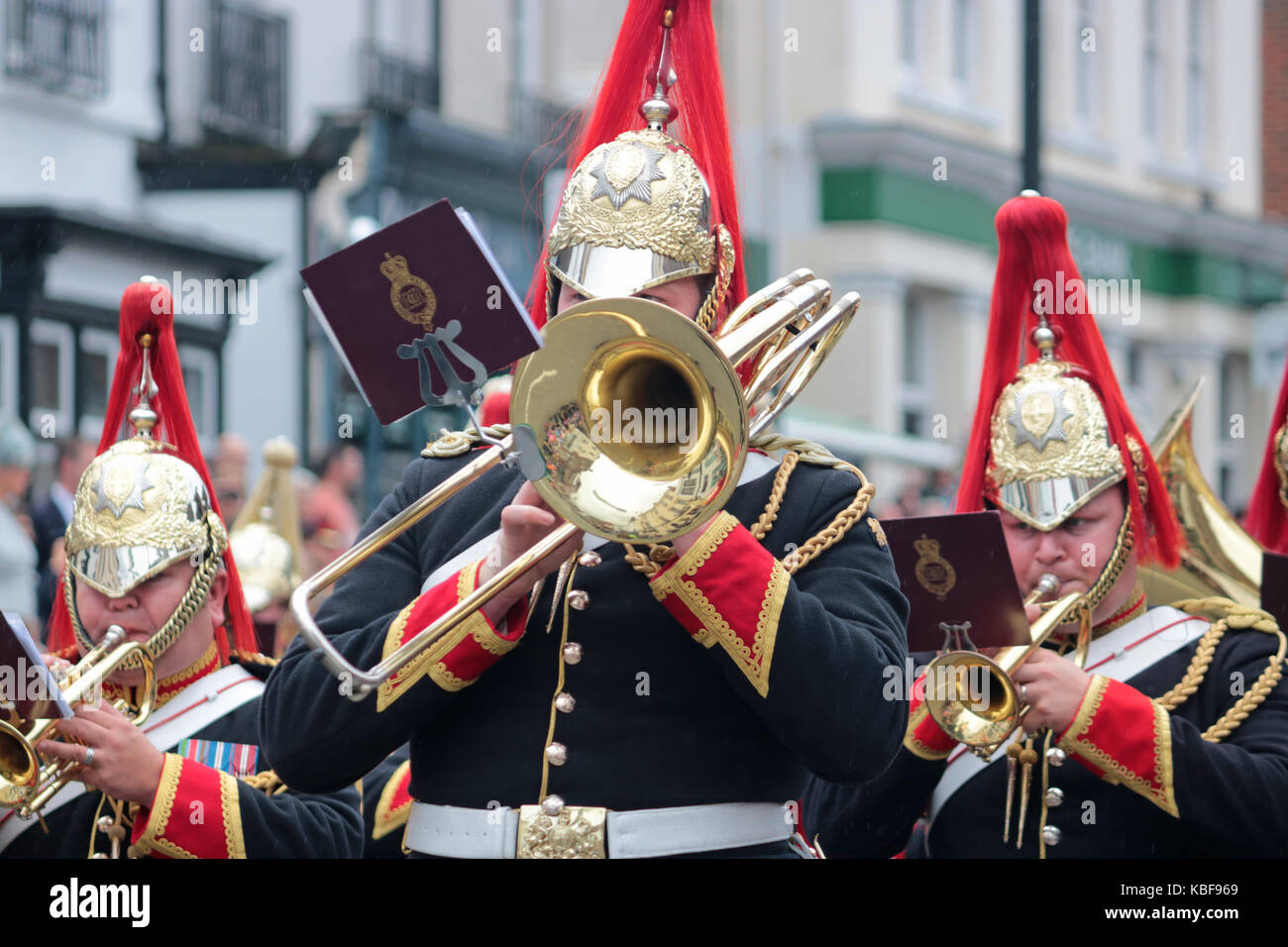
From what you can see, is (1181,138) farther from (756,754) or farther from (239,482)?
(756,754)

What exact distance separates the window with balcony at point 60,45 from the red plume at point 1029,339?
10000 millimetres

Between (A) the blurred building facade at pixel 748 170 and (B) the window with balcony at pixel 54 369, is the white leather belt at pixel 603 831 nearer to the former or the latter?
(A) the blurred building facade at pixel 748 170

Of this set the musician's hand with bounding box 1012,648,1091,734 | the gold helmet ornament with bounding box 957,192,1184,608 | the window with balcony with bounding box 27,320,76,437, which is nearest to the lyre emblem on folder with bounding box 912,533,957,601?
the musician's hand with bounding box 1012,648,1091,734

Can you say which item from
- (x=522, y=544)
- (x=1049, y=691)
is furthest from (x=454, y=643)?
(x=1049, y=691)

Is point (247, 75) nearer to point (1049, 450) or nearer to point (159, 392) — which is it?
point (159, 392)

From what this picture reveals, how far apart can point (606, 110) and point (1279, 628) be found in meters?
1.89

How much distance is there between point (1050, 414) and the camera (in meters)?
4.68

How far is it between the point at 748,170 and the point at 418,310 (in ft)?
36.0

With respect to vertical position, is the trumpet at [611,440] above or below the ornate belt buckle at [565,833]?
above

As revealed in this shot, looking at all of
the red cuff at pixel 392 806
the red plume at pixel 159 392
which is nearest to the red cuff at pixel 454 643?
the red plume at pixel 159 392

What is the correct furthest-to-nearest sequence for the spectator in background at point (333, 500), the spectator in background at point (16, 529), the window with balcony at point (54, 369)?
the window with balcony at point (54, 369)
the spectator in background at point (333, 500)
the spectator in background at point (16, 529)

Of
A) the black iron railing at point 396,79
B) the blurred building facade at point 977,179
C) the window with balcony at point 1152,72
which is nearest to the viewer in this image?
the black iron railing at point 396,79

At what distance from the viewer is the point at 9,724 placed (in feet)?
12.9

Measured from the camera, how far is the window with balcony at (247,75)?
15672 mm
